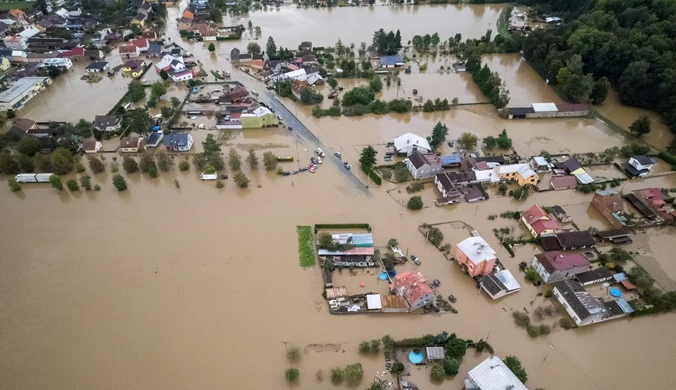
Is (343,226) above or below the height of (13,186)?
Answer: above

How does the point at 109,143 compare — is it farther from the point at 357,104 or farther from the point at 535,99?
the point at 535,99

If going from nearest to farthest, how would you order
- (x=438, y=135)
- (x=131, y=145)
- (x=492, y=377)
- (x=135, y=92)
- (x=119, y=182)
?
1. (x=492, y=377)
2. (x=119, y=182)
3. (x=438, y=135)
4. (x=131, y=145)
5. (x=135, y=92)

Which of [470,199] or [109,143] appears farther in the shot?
[109,143]

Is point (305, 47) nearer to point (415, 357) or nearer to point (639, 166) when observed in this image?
point (639, 166)

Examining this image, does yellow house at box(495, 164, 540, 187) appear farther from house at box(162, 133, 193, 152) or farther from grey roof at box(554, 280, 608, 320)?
house at box(162, 133, 193, 152)

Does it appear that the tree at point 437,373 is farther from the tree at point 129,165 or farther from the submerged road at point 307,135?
the tree at point 129,165

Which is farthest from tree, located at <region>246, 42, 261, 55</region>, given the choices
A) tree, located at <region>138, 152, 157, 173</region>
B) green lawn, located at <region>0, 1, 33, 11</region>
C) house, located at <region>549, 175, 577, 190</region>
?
green lawn, located at <region>0, 1, 33, 11</region>

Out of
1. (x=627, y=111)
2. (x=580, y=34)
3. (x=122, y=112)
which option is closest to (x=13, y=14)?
(x=122, y=112)

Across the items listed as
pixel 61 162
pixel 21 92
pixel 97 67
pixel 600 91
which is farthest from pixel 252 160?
pixel 600 91
